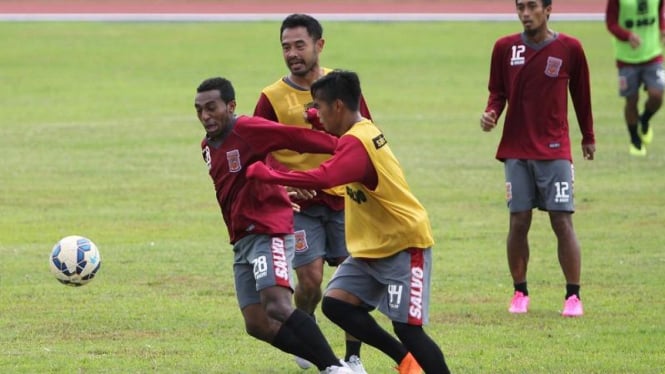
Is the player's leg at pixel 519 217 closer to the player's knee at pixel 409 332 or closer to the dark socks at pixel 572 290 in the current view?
the dark socks at pixel 572 290

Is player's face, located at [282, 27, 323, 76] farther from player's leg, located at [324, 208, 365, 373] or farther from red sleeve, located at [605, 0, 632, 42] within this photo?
red sleeve, located at [605, 0, 632, 42]

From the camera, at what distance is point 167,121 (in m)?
25.0

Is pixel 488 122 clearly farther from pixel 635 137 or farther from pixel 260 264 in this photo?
pixel 635 137

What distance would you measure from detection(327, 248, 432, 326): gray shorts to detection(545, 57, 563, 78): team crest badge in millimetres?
3199

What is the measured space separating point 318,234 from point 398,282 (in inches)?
56.5

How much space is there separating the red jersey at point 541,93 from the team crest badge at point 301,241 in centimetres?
223

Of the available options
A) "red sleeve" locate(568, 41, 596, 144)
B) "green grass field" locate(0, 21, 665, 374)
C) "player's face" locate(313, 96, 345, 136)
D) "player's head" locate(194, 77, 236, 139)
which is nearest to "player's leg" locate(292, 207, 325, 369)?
"green grass field" locate(0, 21, 665, 374)

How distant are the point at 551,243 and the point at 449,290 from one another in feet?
9.19

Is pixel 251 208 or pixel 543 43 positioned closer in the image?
pixel 251 208

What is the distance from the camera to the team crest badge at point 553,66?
10695mm

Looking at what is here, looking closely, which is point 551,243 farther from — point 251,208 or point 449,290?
point 251,208

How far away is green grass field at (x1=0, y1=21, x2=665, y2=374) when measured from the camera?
9.45m

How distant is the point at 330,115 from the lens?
791cm

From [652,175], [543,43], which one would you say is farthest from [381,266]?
[652,175]
